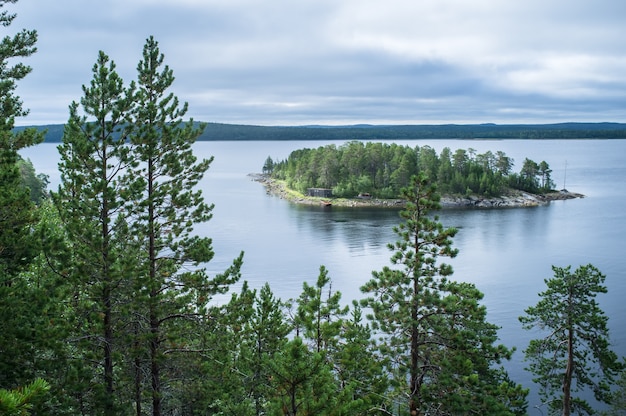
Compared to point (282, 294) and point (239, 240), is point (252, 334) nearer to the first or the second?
point (282, 294)

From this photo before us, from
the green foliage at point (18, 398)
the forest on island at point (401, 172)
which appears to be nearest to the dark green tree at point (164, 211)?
the green foliage at point (18, 398)

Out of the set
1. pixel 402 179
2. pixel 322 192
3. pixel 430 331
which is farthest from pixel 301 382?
pixel 402 179

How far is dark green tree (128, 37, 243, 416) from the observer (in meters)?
13.7

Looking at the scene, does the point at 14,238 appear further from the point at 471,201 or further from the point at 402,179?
the point at 402,179

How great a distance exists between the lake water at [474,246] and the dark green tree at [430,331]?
1425 centimetres

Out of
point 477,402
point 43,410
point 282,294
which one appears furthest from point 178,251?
point 282,294

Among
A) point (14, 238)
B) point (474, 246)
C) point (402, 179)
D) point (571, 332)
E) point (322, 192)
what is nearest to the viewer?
point (14, 238)

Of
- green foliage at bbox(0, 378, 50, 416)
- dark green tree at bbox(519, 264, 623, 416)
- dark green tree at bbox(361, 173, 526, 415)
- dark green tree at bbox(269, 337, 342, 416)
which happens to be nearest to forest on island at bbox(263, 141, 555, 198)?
dark green tree at bbox(519, 264, 623, 416)

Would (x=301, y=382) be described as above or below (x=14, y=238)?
below

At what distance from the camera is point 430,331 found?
14461 millimetres

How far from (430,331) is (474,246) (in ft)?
153

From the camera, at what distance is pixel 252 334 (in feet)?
55.1

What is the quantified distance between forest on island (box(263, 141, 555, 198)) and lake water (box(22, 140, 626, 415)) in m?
10.7

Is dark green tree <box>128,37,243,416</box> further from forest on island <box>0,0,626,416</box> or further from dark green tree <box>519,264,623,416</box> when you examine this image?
dark green tree <box>519,264,623,416</box>
